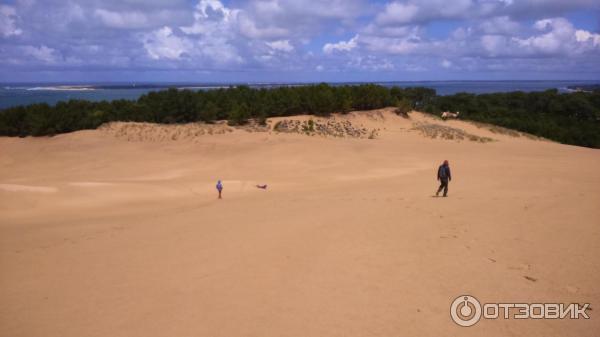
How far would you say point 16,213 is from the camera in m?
14.3

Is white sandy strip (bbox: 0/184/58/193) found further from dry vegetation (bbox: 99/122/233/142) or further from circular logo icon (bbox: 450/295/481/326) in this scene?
circular logo icon (bbox: 450/295/481/326)

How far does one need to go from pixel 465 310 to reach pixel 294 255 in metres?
3.35

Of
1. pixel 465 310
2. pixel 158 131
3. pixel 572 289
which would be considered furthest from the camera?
pixel 158 131

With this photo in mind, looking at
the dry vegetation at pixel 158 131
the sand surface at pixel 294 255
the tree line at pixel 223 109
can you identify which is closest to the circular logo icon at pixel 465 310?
the sand surface at pixel 294 255

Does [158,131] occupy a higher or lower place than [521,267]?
higher

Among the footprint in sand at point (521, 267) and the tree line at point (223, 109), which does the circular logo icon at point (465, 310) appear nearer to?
the footprint in sand at point (521, 267)

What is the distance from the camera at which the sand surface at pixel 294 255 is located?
5.92 m

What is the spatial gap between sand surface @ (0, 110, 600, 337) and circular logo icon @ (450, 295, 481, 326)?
12 centimetres

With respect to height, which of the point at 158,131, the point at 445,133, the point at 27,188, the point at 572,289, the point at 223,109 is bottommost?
the point at 27,188

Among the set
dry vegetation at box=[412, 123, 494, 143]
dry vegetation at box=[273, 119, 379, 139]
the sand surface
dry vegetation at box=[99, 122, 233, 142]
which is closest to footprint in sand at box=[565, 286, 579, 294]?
the sand surface

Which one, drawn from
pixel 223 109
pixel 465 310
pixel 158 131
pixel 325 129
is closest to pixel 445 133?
pixel 325 129

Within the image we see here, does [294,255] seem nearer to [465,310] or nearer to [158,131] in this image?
[465,310]

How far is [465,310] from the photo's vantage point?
6043 mm

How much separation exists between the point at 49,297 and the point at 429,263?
6571mm
